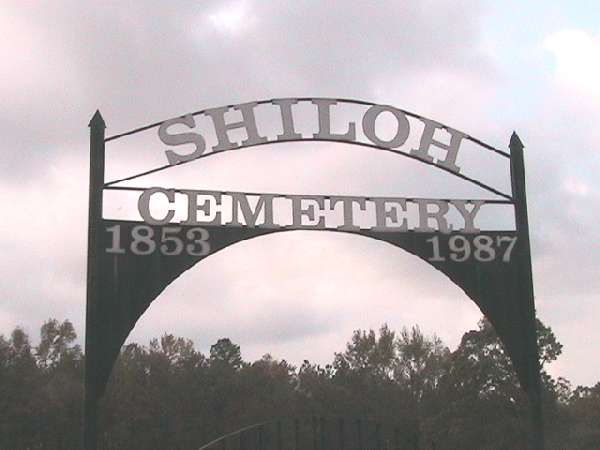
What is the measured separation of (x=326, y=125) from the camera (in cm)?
1523

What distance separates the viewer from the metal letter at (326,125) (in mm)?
15203

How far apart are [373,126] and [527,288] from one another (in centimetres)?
342

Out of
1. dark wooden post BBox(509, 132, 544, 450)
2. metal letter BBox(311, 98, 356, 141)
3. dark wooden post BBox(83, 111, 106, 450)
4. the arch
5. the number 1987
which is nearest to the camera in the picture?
dark wooden post BBox(83, 111, 106, 450)

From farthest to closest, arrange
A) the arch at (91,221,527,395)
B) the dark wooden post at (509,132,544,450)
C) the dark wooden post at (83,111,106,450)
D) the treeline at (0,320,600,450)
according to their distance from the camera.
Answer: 1. the treeline at (0,320,600,450)
2. the dark wooden post at (509,132,544,450)
3. the arch at (91,221,527,395)
4. the dark wooden post at (83,111,106,450)

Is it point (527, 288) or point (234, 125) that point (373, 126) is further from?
point (527, 288)

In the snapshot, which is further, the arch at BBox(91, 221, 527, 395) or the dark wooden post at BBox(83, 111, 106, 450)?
the arch at BBox(91, 221, 527, 395)

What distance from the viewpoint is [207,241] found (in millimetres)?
14258

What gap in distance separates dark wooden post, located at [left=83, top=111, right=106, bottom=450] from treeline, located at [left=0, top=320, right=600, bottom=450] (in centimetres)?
2800

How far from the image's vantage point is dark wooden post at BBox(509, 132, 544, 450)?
48.0 feet

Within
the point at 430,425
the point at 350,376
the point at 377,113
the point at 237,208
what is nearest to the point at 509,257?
the point at 377,113

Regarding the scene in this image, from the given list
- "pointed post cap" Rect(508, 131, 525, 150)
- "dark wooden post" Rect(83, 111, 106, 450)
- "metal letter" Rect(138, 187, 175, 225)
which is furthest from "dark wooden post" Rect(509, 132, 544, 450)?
"dark wooden post" Rect(83, 111, 106, 450)

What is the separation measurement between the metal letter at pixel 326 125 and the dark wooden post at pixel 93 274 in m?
3.27

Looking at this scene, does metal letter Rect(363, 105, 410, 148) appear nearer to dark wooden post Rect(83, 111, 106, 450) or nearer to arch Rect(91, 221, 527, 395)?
arch Rect(91, 221, 527, 395)

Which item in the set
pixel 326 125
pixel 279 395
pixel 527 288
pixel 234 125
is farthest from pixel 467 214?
pixel 279 395
